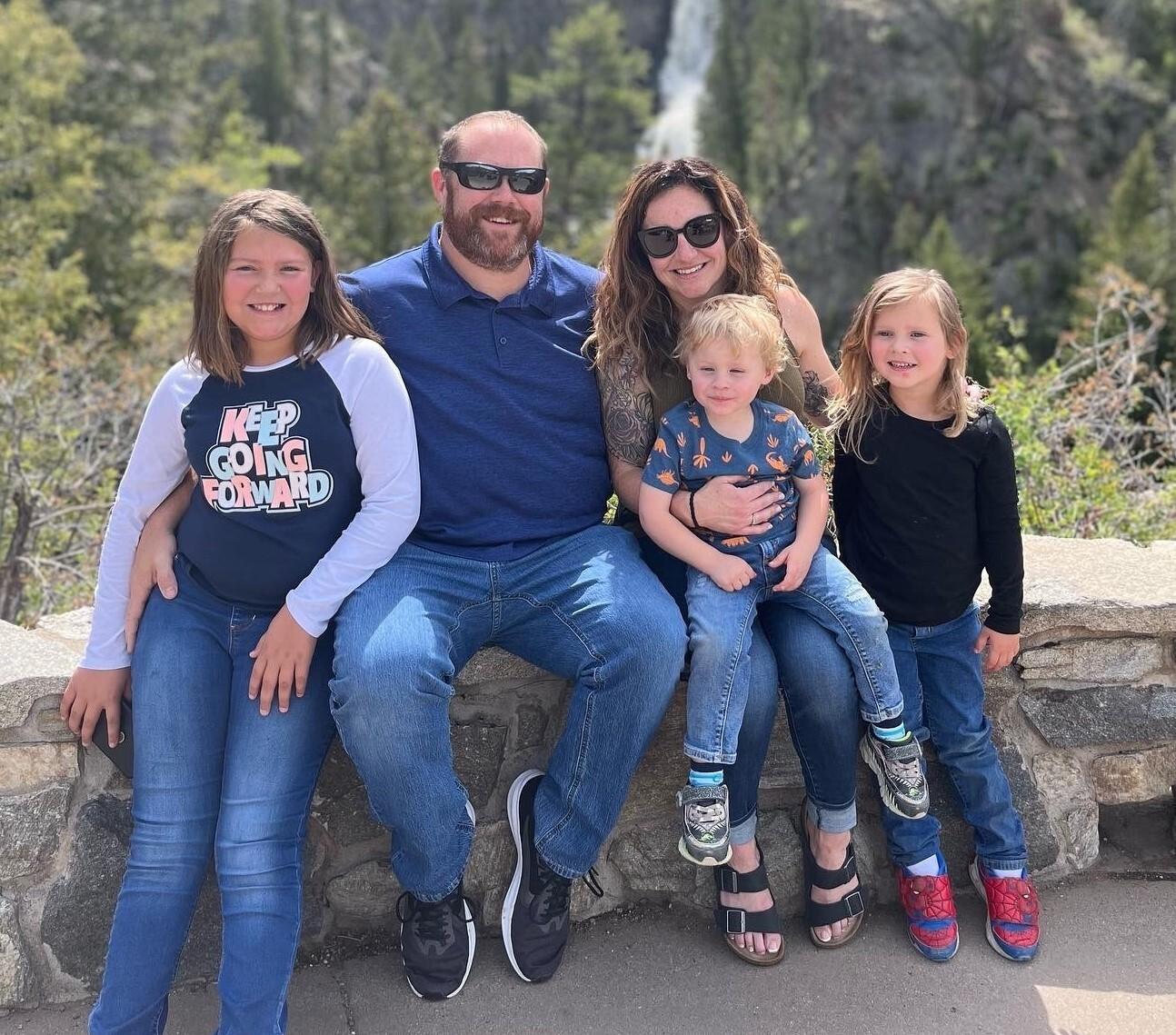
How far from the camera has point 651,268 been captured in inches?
108

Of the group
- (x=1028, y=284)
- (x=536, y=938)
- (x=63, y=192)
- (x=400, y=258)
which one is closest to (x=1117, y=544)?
(x=536, y=938)

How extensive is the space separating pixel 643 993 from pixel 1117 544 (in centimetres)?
164

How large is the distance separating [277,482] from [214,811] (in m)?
0.67

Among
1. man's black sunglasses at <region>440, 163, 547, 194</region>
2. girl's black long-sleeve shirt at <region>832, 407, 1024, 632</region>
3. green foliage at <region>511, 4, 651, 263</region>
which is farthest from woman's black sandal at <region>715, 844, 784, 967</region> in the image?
green foliage at <region>511, 4, 651, 263</region>

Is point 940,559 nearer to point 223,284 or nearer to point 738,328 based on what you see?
point 738,328

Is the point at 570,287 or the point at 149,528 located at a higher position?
the point at 570,287

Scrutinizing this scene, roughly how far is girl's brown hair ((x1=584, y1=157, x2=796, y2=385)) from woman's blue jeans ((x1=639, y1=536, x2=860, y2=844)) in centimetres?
76

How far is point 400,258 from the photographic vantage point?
2727mm

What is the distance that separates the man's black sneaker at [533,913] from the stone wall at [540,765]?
97 millimetres

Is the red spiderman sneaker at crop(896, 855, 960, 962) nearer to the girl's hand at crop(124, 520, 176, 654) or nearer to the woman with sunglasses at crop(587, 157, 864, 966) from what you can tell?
the woman with sunglasses at crop(587, 157, 864, 966)

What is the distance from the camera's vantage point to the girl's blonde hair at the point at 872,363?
2.45m

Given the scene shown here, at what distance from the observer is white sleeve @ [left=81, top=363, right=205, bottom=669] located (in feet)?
7.39

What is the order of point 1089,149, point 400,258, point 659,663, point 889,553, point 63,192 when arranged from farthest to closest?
point 1089,149 < point 63,192 < point 400,258 < point 889,553 < point 659,663

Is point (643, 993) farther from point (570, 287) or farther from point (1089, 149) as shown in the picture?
point (1089, 149)
